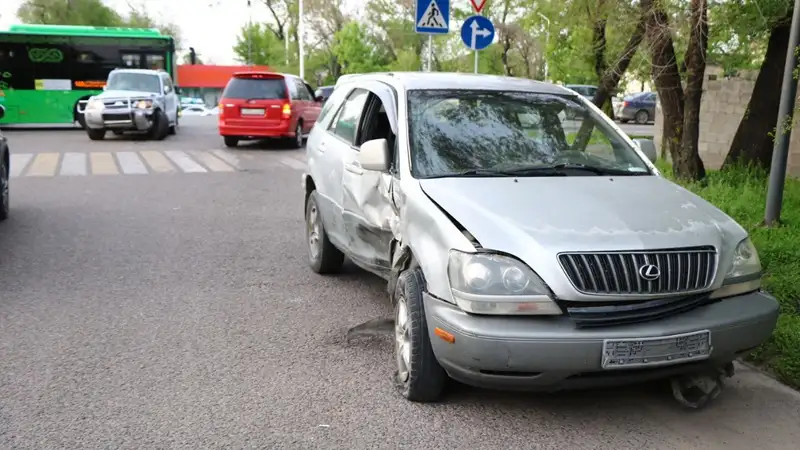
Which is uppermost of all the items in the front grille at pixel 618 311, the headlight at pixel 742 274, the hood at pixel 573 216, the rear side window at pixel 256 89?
the rear side window at pixel 256 89

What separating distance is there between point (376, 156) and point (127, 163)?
11.7 meters

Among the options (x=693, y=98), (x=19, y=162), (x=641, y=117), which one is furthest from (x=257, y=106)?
(x=641, y=117)

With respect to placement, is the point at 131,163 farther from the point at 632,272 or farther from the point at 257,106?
the point at 632,272

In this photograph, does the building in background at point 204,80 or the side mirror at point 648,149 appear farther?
the building in background at point 204,80

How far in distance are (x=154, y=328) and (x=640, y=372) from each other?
10.9 ft

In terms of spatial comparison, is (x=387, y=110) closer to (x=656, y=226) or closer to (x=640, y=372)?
(x=656, y=226)

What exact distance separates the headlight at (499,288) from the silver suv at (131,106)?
17.5m

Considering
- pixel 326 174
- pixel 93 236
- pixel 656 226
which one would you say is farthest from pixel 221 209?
pixel 656 226

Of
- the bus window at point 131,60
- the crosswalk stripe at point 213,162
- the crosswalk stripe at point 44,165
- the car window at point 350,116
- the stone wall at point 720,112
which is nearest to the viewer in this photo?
the car window at point 350,116

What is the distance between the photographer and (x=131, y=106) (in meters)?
19.4

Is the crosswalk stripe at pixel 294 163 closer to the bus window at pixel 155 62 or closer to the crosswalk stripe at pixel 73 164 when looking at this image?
the crosswalk stripe at pixel 73 164

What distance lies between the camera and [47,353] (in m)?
4.79

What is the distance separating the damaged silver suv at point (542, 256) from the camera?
351 centimetres

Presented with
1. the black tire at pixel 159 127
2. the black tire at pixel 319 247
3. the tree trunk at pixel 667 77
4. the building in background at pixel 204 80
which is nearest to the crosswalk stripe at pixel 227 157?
the black tire at pixel 159 127
